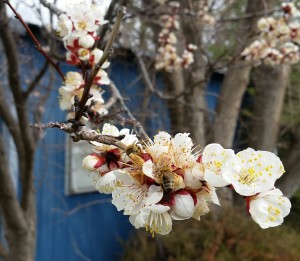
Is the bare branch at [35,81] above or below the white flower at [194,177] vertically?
below

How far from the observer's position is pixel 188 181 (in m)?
0.71

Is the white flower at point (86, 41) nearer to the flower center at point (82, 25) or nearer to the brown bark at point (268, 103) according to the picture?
the flower center at point (82, 25)

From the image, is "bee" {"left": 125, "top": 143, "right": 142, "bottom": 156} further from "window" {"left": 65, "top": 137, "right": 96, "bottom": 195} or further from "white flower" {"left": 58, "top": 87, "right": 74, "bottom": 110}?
"window" {"left": 65, "top": 137, "right": 96, "bottom": 195}

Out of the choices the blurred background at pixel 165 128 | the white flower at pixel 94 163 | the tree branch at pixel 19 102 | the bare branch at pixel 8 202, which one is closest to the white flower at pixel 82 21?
the white flower at pixel 94 163

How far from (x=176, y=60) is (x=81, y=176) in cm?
214

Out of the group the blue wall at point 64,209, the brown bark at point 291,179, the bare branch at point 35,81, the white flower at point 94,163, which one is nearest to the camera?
the white flower at point 94,163

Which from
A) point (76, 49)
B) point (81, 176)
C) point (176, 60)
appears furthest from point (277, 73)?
point (76, 49)

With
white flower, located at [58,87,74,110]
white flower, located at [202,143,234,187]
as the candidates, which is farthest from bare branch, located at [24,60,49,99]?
white flower, located at [202,143,234,187]

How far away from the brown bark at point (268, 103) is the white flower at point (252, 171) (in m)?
3.92

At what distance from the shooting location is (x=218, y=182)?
2.22 ft

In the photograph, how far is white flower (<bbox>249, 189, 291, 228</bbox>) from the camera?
2.34 ft

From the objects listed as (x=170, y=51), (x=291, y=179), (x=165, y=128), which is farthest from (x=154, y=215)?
(x=165, y=128)

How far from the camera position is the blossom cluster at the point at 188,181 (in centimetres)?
69

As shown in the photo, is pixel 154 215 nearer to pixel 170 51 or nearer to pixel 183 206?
pixel 183 206
